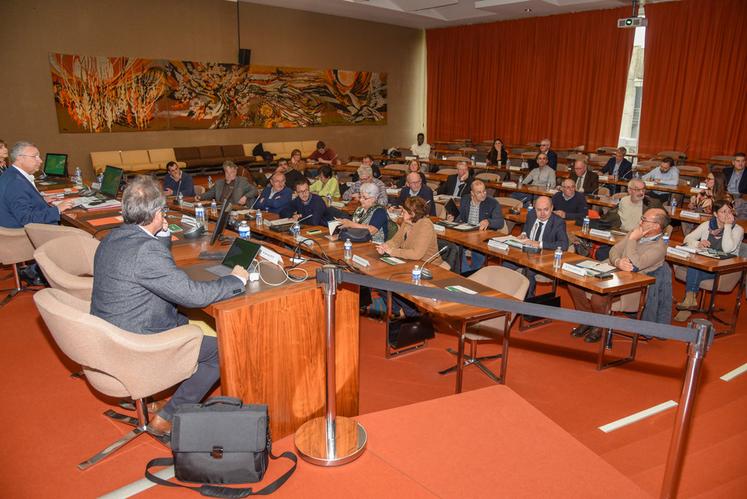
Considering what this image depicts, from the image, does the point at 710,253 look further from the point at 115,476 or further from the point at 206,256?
the point at 115,476

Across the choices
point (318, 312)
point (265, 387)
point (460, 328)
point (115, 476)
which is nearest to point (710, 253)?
point (460, 328)

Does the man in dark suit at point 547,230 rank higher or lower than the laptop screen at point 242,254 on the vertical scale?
lower

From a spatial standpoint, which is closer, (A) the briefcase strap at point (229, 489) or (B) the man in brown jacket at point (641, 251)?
(A) the briefcase strap at point (229, 489)

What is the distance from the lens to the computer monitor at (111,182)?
21.6ft

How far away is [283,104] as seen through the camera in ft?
46.8

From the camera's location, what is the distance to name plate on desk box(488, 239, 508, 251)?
5.15 metres

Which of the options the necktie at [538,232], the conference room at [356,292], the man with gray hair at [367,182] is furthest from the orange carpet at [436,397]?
the man with gray hair at [367,182]

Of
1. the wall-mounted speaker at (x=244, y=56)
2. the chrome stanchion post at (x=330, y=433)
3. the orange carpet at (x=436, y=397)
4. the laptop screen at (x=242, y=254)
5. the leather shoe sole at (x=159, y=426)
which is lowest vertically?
the orange carpet at (x=436, y=397)

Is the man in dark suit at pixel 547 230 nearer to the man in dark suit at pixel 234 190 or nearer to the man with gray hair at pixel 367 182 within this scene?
the man with gray hair at pixel 367 182

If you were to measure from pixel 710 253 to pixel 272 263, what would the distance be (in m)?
4.17

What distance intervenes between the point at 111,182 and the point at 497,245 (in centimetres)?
474

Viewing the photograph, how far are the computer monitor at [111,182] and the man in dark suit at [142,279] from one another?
417cm

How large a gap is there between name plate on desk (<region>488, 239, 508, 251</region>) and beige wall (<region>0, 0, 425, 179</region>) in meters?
9.68

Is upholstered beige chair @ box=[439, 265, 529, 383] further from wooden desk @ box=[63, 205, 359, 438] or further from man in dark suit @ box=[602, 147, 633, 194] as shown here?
man in dark suit @ box=[602, 147, 633, 194]
